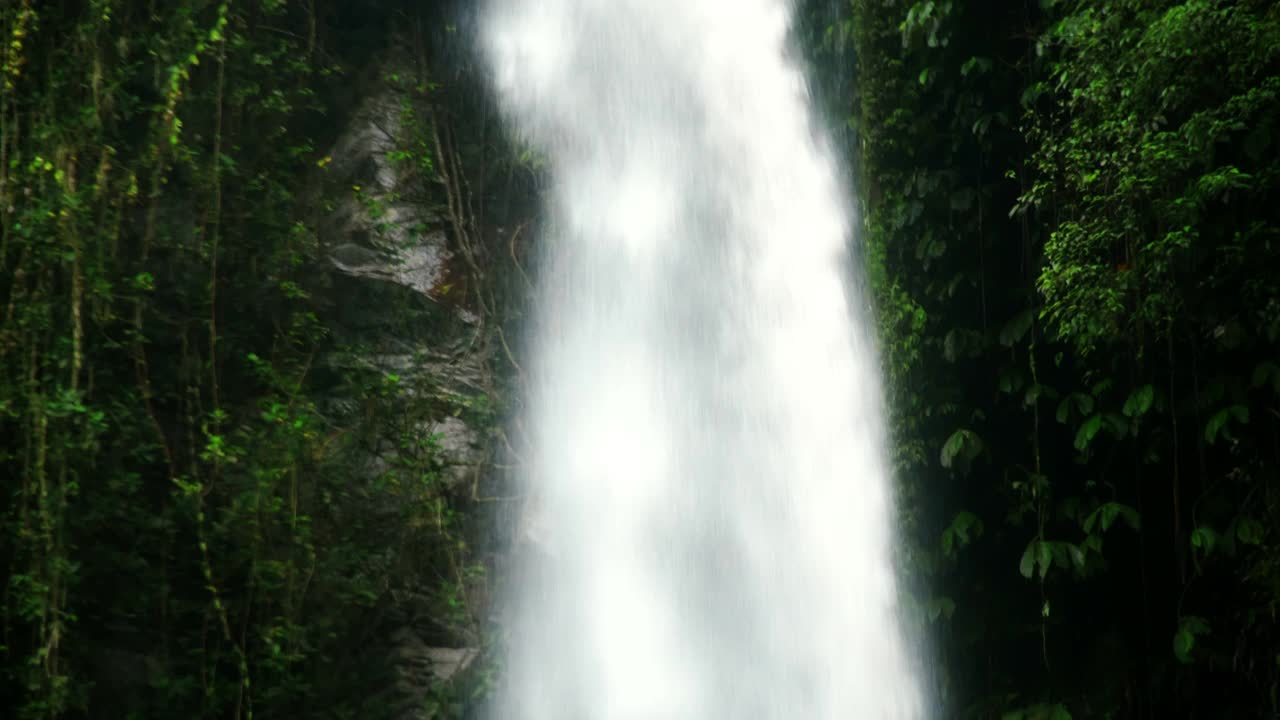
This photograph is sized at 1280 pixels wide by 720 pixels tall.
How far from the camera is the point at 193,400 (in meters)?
5.30

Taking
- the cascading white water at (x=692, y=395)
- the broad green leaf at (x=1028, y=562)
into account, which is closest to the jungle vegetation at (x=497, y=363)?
the broad green leaf at (x=1028, y=562)

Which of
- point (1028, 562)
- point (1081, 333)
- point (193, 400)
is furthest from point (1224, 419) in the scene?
point (193, 400)

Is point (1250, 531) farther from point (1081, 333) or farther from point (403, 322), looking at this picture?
point (403, 322)

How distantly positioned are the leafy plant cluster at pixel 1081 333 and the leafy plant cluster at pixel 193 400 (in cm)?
284

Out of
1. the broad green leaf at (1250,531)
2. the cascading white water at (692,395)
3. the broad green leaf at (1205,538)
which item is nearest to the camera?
the broad green leaf at (1250,531)

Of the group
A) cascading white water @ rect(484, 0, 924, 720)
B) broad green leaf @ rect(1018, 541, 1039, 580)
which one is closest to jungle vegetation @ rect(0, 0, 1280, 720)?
broad green leaf @ rect(1018, 541, 1039, 580)

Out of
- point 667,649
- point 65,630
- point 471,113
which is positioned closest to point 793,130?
point 471,113

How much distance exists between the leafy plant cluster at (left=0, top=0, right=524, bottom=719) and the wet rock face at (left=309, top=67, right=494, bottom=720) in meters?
0.04

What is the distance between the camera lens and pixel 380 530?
574 centimetres

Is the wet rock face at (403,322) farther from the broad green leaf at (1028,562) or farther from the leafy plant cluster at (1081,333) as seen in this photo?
the broad green leaf at (1028,562)

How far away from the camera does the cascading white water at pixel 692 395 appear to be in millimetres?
5570

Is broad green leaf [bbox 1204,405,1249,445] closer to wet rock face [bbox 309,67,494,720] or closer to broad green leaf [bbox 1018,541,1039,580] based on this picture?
broad green leaf [bbox 1018,541,1039,580]

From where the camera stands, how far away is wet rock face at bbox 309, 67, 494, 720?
18.8 ft

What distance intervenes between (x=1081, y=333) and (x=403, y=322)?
153 inches
